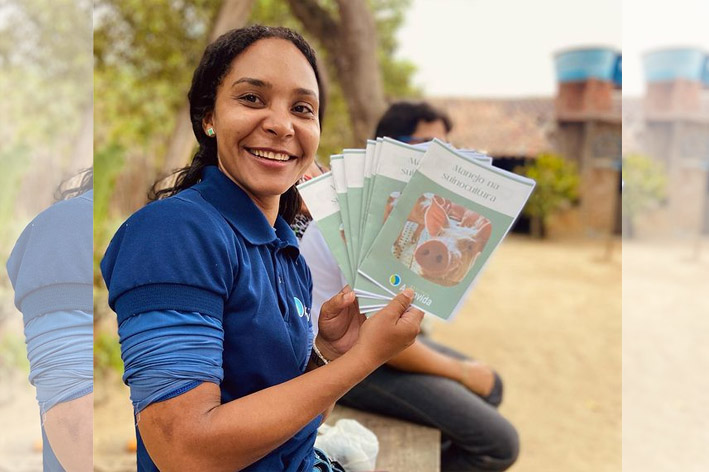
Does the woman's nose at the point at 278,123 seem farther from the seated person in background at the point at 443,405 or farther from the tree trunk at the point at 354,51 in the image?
the tree trunk at the point at 354,51

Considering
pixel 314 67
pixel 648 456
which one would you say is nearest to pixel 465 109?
pixel 648 456

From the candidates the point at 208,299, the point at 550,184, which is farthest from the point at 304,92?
the point at 550,184

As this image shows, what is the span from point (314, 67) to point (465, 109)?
20649 millimetres

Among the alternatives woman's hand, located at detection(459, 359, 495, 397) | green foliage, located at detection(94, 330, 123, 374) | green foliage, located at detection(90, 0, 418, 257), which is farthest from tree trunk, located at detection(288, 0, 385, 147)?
woman's hand, located at detection(459, 359, 495, 397)

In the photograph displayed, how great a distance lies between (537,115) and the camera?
21.1m

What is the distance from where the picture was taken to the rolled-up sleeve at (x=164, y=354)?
1.02 meters

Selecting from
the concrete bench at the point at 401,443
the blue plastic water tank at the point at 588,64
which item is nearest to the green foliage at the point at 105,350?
the concrete bench at the point at 401,443

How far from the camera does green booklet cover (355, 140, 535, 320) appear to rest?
127cm

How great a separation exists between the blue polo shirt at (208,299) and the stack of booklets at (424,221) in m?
0.14

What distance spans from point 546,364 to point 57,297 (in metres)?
6.53

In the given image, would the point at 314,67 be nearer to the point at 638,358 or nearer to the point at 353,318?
A: the point at 353,318

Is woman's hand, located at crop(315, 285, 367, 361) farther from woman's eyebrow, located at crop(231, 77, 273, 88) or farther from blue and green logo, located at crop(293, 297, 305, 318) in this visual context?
woman's eyebrow, located at crop(231, 77, 273, 88)

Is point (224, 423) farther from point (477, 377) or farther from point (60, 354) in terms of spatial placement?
point (477, 377)

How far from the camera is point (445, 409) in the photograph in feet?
8.02
